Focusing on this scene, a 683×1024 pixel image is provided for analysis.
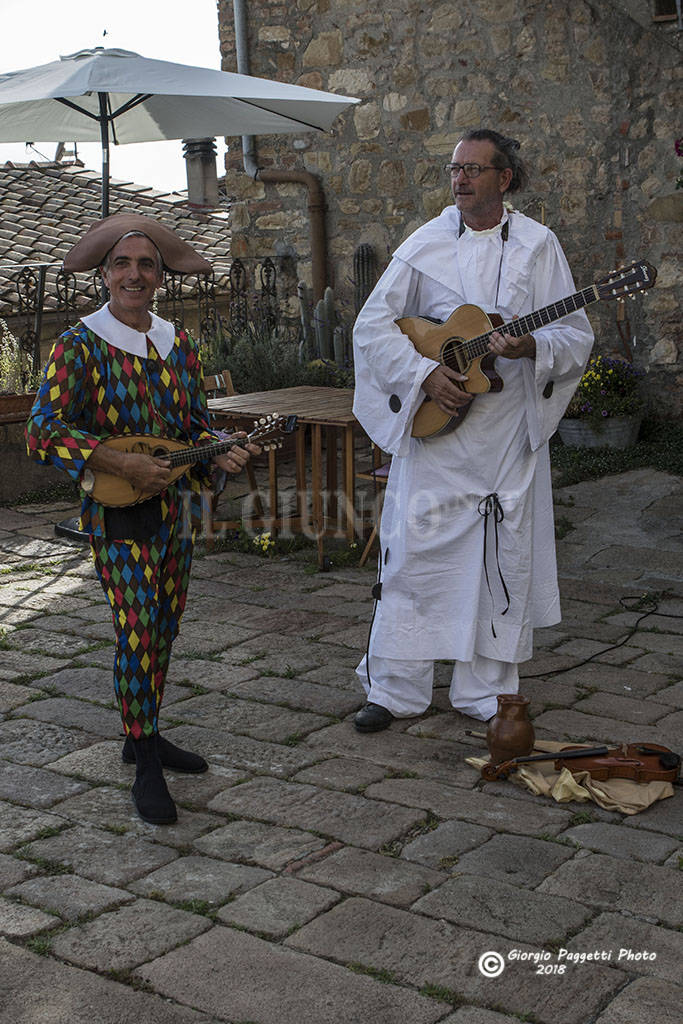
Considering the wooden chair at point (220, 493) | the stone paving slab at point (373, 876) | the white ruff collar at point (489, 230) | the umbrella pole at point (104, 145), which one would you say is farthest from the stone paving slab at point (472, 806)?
the umbrella pole at point (104, 145)

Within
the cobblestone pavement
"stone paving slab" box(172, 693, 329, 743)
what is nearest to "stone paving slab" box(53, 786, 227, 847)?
the cobblestone pavement

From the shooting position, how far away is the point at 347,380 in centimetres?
939

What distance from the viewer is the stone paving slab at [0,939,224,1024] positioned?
2.55 meters

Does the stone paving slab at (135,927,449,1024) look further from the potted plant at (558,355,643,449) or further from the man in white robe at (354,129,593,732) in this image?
the potted plant at (558,355,643,449)

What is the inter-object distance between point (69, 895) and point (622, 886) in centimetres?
138

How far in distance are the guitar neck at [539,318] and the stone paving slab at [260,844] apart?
5.35 ft

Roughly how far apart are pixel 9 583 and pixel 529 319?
130 inches

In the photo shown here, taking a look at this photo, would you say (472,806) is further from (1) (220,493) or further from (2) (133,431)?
(1) (220,493)

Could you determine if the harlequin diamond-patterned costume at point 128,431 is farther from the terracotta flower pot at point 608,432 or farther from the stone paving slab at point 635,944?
the terracotta flower pot at point 608,432

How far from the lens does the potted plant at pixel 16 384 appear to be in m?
7.94

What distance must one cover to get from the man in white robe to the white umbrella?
271 cm

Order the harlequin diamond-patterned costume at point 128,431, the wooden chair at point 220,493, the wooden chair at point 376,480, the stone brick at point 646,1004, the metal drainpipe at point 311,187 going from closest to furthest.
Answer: the stone brick at point 646,1004 → the harlequin diamond-patterned costume at point 128,431 → the wooden chair at point 376,480 → the wooden chair at point 220,493 → the metal drainpipe at point 311,187

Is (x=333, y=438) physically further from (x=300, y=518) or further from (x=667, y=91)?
(x=667, y=91)

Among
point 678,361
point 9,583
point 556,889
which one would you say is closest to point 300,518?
point 9,583
